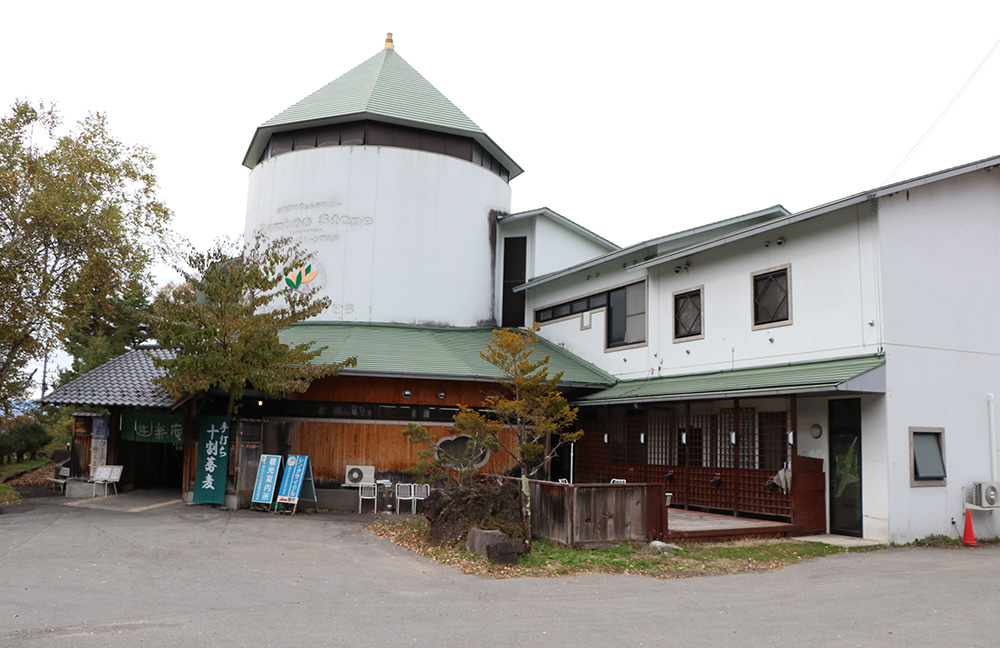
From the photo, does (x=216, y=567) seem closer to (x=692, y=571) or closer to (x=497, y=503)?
(x=497, y=503)

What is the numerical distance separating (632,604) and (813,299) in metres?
8.03

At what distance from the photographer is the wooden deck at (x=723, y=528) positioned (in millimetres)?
12250

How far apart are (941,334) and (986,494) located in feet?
9.15

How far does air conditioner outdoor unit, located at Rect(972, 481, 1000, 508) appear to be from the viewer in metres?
13.1

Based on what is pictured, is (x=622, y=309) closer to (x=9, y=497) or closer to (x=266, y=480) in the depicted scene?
(x=266, y=480)

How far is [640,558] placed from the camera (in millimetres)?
10609

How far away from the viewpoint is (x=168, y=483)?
20938 mm

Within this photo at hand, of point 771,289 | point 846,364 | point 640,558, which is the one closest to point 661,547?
point 640,558

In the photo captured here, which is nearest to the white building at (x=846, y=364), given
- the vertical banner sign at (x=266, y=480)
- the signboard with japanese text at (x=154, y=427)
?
the vertical banner sign at (x=266, y=480)

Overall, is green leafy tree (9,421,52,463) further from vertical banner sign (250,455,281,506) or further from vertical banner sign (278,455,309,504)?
vertical banner sign (278,455,309,504)

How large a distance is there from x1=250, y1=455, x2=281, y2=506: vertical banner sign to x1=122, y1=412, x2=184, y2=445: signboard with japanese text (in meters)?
3.31

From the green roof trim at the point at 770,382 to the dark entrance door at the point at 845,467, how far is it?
0.78 metres

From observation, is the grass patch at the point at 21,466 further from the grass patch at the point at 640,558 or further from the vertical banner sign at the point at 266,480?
the grass patch at the point at 640,558

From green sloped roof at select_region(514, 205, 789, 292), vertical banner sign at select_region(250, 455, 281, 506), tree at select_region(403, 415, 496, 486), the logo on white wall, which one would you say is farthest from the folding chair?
green sloped roof at select_region(514, 205, 789, 292)
